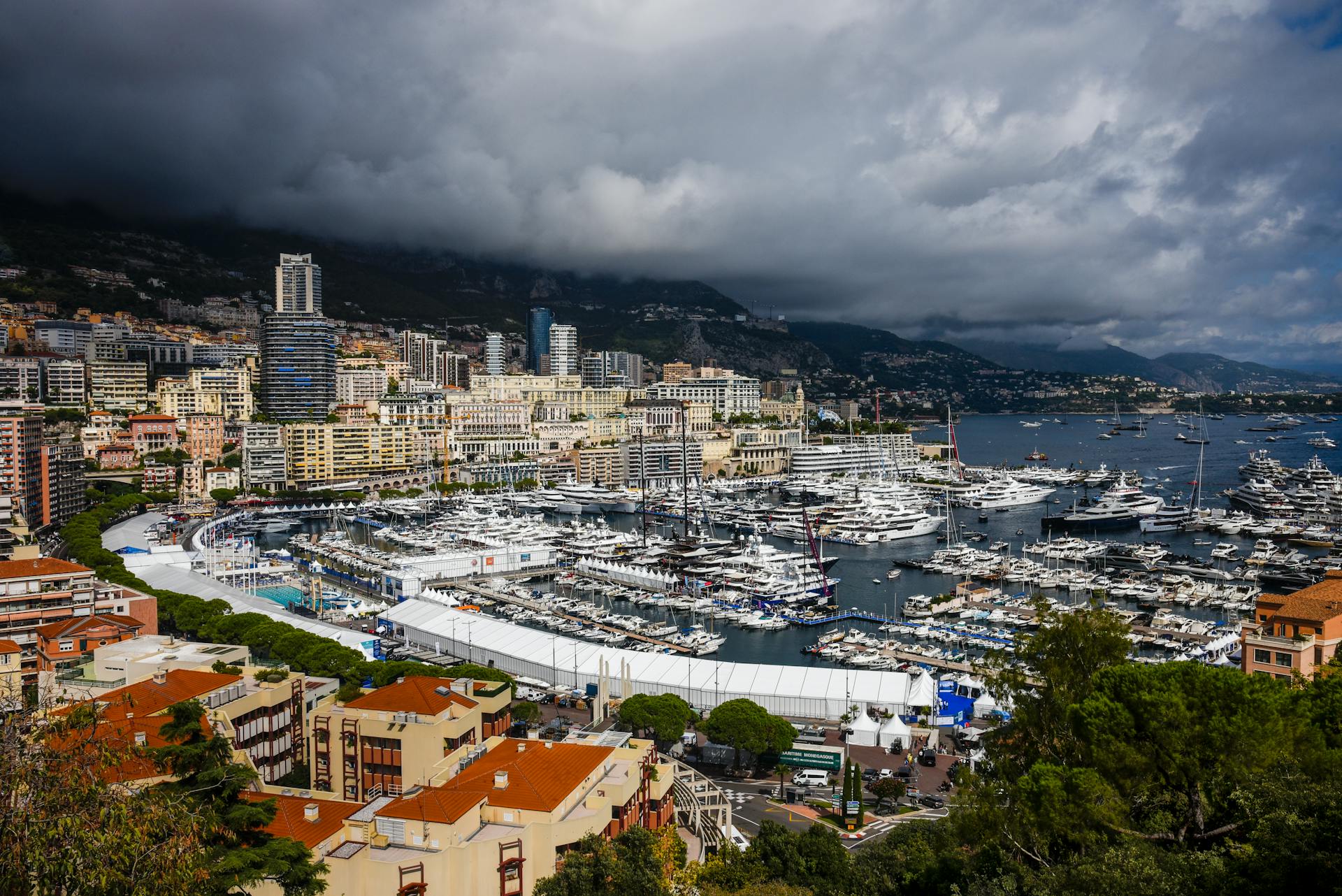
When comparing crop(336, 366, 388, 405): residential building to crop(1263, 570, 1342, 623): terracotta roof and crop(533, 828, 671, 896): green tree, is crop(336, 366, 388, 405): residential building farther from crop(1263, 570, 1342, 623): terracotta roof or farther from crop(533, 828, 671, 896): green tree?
crop(533, 828, 671, 896): green tree

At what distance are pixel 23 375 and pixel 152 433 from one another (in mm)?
12887

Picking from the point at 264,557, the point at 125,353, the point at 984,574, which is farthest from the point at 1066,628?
the point at 125,353

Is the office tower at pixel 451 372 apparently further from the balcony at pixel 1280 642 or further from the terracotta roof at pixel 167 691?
the balcony at pixel 1280 642

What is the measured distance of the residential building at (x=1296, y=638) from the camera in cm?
1959

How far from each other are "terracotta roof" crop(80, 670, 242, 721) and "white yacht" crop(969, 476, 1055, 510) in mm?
61557

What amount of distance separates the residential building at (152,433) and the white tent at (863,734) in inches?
2502

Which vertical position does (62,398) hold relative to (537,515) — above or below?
above

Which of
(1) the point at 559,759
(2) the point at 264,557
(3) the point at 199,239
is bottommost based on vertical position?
(2) the point at 264,557

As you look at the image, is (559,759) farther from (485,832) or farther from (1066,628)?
(1066,628)

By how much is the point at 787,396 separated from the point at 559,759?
409 ft

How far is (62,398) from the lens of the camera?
250 feet

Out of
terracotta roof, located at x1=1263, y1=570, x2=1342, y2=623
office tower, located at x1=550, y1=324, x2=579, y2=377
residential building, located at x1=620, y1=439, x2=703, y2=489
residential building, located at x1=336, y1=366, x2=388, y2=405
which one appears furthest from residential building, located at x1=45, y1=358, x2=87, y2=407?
terracotta roof, located at x1=1263, y1=570, x2=1342, y2=623

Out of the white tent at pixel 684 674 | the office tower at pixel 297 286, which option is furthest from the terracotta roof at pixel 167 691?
the office tower at pixel 297 286

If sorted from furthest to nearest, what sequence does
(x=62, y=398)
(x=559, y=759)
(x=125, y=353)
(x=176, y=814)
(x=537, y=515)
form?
(x=125, y=353), (x=62, y=398), (x=537, y=515), (x=559, y=759), (x=176, y=814)
